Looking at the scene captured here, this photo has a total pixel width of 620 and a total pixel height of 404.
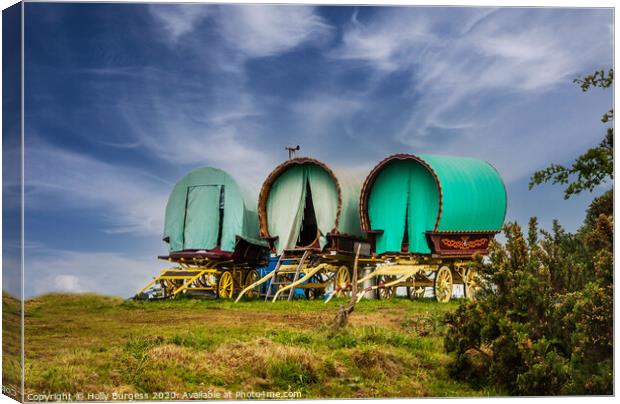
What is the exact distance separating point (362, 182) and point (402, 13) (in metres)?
6.19

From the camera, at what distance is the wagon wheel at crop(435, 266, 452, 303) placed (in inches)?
532

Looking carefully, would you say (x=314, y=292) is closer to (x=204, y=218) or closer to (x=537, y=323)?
(x=204, y=218)

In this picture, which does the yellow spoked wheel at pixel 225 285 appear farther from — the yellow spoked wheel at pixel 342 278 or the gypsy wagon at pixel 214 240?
the yellow spoked wheel at pixel 342 278

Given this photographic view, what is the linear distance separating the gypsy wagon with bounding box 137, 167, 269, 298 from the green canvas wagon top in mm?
2664

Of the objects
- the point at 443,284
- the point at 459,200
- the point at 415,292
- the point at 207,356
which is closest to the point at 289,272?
the point at 415,292

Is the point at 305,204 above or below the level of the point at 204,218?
above

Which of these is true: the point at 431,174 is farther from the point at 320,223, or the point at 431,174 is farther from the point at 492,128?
the point at 492,128

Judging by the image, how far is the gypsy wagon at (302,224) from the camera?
49.9 ft

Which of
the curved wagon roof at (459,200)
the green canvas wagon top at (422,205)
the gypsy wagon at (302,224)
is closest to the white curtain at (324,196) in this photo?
the gypsy wagon at (302,224)

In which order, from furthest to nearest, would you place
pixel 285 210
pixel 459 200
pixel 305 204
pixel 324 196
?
pixel 305 204 < pixel 285 210 < pixel 324 196 < pixel 459 200

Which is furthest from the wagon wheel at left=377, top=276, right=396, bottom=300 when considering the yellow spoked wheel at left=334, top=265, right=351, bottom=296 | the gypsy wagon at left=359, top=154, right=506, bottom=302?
the yellow spoked wheel at left=334, top=265, right=351, bottom=296

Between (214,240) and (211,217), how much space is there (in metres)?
0.43

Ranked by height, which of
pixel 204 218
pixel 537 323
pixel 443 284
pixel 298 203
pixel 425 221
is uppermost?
pixel 298 203

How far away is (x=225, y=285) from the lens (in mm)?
16750
